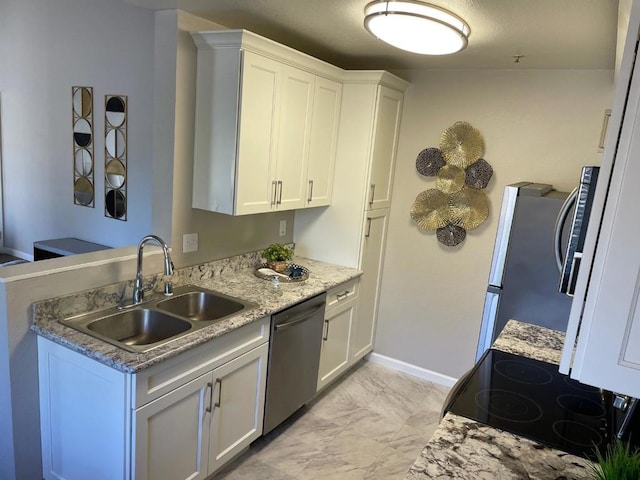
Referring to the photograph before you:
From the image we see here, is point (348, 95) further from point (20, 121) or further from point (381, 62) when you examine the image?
point (20, 121)

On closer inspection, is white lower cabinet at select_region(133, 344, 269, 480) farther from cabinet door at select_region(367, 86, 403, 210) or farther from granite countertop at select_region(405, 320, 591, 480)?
cabinet door at select_region(367, 86, 403, 210)

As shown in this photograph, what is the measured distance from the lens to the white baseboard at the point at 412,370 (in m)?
3.62

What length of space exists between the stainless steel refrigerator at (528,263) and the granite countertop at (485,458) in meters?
1.20

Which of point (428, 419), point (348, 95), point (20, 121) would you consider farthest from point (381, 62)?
point (20, 121)

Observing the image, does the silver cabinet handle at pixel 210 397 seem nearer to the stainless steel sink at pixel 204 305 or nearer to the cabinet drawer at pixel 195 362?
the cabinet drawer at pixel 195 362

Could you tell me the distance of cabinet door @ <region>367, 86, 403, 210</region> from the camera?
3.24 meters

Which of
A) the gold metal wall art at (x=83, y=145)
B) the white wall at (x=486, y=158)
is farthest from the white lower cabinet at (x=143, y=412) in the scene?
the gold metal wall art at (x=83, y=145)

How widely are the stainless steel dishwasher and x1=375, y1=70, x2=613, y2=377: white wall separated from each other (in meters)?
1.03

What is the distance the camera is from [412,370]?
3.75m

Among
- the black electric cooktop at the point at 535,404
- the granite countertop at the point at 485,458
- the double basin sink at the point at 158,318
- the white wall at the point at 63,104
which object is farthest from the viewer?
the white wall at the point at 63,104

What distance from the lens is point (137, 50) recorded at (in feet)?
10.9

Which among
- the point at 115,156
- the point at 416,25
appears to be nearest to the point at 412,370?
the point at 416,25

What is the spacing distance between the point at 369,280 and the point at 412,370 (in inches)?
33.6

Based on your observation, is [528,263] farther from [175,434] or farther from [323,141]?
[175,434]
